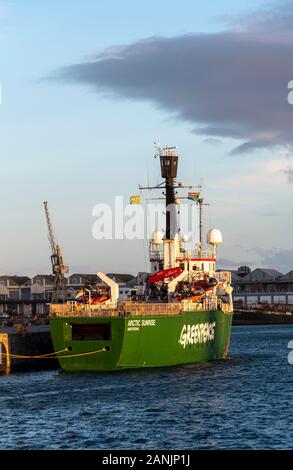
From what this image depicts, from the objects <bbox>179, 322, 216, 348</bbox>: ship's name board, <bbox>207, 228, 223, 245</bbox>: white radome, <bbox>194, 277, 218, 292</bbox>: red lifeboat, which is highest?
<bbox>207, 228, 223, 245</bbox>: white radome

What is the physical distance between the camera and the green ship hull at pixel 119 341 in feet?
209

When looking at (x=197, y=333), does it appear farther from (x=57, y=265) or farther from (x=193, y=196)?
(x=57, y=265)

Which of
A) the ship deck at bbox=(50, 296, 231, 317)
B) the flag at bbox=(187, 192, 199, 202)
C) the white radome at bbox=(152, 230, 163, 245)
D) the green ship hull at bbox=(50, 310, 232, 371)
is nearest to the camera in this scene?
the green ship hull at bbox=(50, 310, 232, 371)

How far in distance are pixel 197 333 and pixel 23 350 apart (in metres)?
14.8

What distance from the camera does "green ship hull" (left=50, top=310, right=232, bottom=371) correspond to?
63.6 m

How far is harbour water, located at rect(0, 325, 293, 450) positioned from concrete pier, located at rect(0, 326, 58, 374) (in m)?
3.58

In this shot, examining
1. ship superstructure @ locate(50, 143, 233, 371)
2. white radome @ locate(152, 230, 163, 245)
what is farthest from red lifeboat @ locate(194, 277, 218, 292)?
white radome @ locate(152, 230, 163, 245)

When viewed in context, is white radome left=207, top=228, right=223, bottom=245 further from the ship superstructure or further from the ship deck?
the ship deck

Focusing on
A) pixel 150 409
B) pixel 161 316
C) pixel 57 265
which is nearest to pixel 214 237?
pixel 161 316

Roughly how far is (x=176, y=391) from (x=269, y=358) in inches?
1144

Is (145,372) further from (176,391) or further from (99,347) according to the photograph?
(176,391)

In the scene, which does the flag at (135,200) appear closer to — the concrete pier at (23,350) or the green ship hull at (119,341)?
the concrete pier at (23,350)

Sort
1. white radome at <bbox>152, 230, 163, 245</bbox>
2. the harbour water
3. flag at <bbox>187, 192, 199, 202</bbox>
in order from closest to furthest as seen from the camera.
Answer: the harbour water
white radome at <bbox>152, 230, 163, 245</bbox>
flag at <bbox>187, 192, 199, 202</bbox>

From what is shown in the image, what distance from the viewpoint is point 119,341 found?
208 feet
